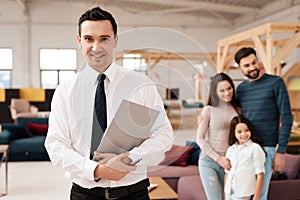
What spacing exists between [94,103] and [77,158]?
0.40 ft

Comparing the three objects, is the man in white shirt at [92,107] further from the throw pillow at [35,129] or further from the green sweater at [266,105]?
the throw pillow at [35,129]

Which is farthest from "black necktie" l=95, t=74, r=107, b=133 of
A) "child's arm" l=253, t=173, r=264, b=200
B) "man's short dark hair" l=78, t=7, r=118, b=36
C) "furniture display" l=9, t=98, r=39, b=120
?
"furniture display" l=9, t=98, r=39, b=120

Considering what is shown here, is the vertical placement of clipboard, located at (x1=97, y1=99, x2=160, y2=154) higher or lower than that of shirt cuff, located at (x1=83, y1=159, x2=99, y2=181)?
higher

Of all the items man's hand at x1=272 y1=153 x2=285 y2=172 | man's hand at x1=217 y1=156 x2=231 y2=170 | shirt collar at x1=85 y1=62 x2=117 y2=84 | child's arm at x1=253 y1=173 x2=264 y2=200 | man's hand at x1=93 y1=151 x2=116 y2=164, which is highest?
shirt collar at x1=85 y1=62 x2=117 y2=84

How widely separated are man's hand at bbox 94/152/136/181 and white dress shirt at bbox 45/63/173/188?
0.04ft

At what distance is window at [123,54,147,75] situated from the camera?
0.71m

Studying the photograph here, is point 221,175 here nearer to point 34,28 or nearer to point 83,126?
point 83,126

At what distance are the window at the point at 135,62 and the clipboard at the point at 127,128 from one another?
0.06m

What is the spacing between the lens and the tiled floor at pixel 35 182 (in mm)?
3216

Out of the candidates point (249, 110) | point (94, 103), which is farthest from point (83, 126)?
point (249, 110)

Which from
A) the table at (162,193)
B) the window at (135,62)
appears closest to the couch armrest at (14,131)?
the table at (162,193)

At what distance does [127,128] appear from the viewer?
0.70 m

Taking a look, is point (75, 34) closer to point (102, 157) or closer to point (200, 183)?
point (102, 157)

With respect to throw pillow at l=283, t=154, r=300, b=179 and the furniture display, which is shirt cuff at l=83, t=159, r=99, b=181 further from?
the furniture display
